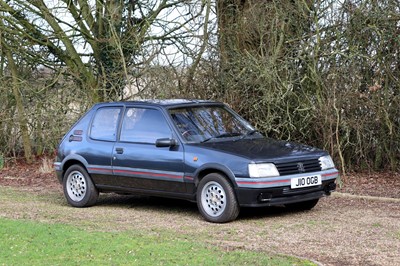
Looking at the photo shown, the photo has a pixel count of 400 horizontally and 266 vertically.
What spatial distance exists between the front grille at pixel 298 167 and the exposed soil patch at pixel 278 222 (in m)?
0.65

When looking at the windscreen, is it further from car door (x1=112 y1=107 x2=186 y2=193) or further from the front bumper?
the front bumper

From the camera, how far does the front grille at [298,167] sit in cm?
1131

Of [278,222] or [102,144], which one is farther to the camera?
[102,144]

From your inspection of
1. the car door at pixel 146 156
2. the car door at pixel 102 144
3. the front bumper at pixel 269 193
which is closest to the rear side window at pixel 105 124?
the car door at pixel 102 144

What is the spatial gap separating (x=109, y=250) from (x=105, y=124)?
172 inches

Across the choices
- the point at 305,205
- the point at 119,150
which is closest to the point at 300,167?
the point at 305,205

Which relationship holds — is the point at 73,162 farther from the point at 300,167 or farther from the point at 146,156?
the point at 300,167

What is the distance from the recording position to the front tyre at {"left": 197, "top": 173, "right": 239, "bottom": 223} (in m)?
11.2

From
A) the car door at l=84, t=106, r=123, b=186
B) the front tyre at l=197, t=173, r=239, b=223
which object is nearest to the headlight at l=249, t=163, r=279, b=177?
the front tyre at l=197, t=173, r=239, b=223

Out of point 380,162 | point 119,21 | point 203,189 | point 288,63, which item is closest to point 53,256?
point 203,189

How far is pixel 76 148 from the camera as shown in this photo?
13.3 meters

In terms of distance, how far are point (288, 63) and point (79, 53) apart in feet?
20.9

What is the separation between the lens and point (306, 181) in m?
11.5

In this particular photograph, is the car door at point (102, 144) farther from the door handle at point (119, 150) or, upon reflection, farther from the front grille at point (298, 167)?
the front grille at point (298, 167)
